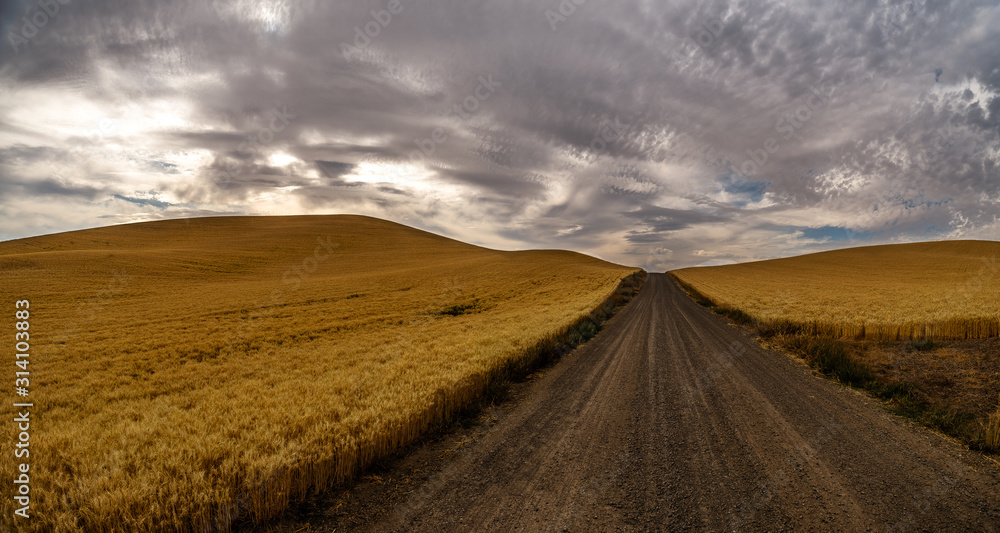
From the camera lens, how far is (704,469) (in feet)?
17.0

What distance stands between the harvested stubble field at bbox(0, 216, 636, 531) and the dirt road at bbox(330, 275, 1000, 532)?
163 centimetres

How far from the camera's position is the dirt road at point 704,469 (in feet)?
13.8

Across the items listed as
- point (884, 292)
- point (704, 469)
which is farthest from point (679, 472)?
point (884, 292)

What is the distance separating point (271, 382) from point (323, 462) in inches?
308

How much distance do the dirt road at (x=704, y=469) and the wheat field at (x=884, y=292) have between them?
31.4 feet

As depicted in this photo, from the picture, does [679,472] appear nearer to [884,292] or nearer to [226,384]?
[226,384]

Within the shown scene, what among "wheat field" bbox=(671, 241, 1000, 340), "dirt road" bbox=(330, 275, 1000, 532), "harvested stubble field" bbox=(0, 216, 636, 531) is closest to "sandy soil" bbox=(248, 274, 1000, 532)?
"dirt road" bbox=(330, 275, 1000, 532)

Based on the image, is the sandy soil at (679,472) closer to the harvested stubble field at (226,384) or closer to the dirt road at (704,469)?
the dirt road at (704,469)

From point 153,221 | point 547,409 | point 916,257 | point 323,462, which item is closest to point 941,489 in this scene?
point 547,409

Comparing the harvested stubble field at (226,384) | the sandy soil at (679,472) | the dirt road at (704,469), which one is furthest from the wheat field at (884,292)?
the harvested stubble field at (226,384)

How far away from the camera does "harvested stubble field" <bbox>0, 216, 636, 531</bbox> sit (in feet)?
14.3

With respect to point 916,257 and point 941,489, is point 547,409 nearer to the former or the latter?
point 941,489

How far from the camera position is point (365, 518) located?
4.39 metres

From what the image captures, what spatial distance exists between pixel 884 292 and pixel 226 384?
49344mm
